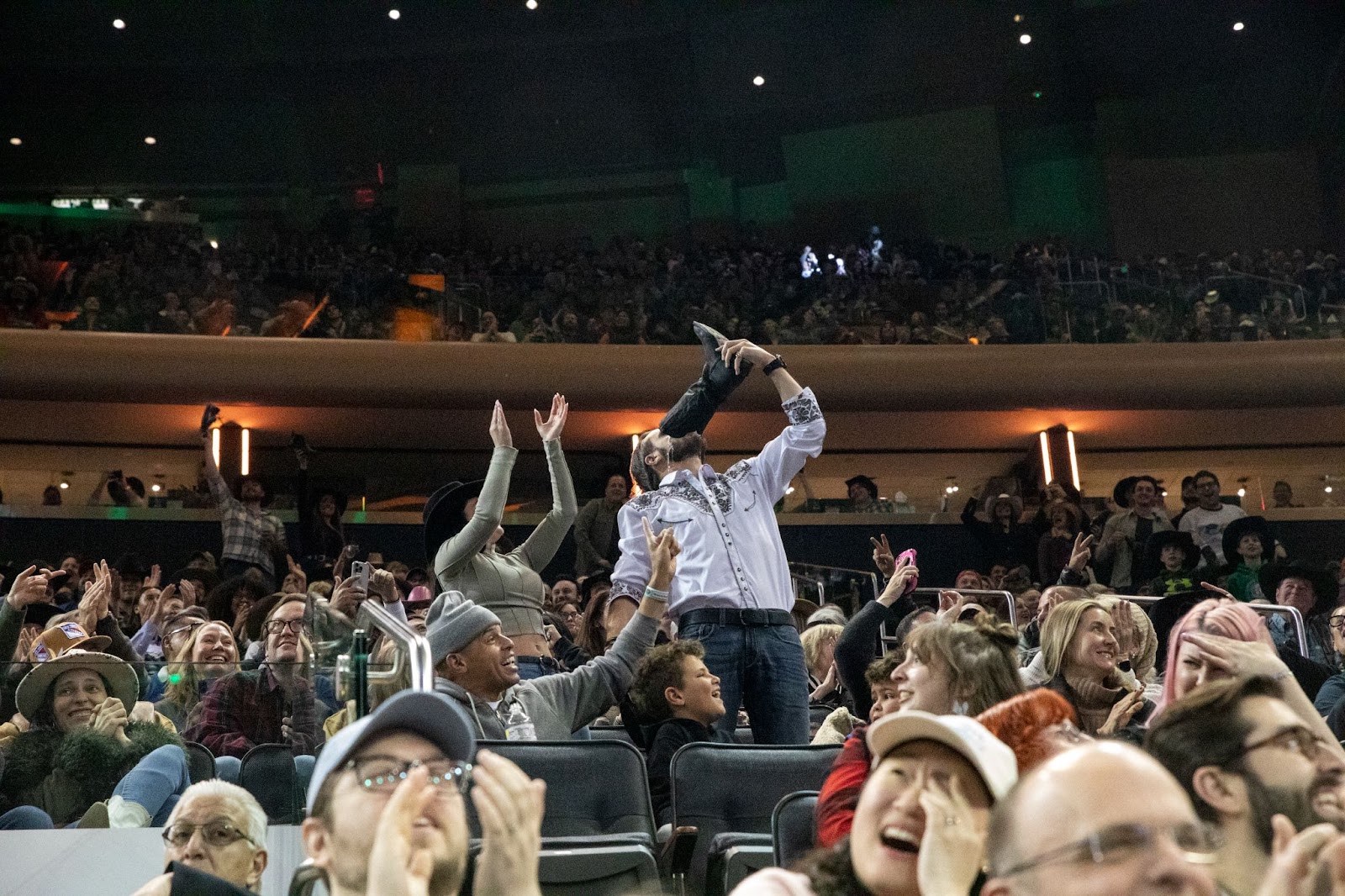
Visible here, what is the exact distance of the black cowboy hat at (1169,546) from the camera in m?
9.05

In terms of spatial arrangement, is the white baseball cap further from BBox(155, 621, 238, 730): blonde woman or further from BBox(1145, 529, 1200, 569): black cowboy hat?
BBox(1145, 529, 1200, 569): black cowboy hat

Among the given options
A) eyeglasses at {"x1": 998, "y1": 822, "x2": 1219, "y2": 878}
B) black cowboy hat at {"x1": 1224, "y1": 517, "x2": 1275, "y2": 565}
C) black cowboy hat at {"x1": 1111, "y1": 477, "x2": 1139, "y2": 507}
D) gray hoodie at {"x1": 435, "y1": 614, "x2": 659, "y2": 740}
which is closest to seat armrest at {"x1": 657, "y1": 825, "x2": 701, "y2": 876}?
gray hoodie at {"x1": 435, "y1": 614, "x2": 659, "y2": 740}

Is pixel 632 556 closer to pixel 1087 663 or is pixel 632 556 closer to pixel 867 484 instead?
pixel 1087 663

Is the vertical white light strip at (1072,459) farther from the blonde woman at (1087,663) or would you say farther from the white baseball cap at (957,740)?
the white baseball cap at (957,740)

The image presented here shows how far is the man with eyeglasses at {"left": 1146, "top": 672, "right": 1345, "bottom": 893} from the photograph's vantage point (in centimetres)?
190

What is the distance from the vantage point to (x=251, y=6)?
1797 centimetres

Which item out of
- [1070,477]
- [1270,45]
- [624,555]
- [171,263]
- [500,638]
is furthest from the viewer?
[1270,45]

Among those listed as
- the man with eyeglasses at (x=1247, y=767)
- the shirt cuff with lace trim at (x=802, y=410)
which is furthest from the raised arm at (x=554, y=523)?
the man with eyeglasses at (x=1247, y=767)

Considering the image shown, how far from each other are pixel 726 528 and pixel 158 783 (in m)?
1.87

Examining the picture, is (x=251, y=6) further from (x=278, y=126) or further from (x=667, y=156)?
(x=667, y=156)

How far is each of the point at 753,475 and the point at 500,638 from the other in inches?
51.7

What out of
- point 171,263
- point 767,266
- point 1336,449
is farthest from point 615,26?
point 1336,449

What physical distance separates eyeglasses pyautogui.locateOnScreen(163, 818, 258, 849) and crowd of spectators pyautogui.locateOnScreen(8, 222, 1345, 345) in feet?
33.8

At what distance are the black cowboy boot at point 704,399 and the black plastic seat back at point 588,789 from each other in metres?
1.52
